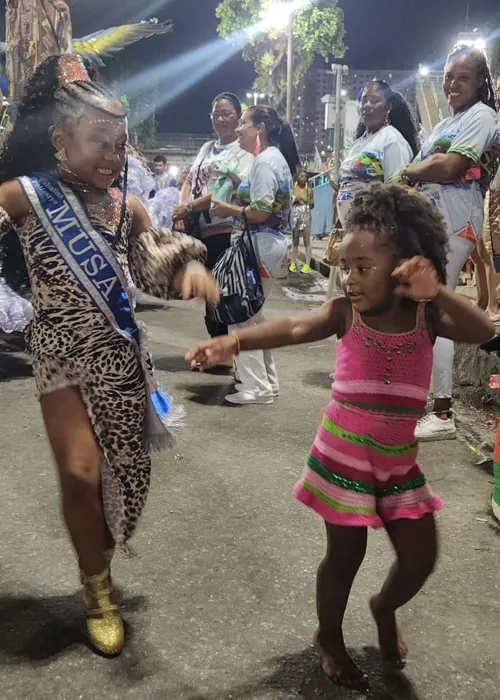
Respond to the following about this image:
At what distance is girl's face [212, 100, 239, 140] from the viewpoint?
17.5ft

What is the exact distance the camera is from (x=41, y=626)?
2.37 meters

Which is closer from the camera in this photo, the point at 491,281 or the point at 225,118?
the point at 225,118

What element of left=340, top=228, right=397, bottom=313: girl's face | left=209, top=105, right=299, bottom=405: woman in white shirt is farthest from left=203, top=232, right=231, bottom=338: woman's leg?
left=340, top=228, right=397, bottom=313: girl's face

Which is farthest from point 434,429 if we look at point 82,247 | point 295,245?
point 295,245

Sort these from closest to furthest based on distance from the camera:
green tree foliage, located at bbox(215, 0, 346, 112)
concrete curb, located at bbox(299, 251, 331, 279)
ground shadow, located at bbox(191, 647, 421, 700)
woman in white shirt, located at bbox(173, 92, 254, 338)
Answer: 1. ground shadow, located at bbox(191, 647, 421, 700)
2. woman in white shirt, located at bbox(173, 92, 254, 338)
3. concrete curb, located at bbox(299, 251, 331, 279)
4. green tree foliage, located at bbox(215, 0, 346, 112)

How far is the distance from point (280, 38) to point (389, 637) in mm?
28800

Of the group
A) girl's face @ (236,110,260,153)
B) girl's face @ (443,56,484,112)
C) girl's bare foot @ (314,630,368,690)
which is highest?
girl's face @ (443,56,484,112)

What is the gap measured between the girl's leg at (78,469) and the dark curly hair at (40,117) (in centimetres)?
63

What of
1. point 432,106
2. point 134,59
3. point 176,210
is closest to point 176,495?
point 176,210

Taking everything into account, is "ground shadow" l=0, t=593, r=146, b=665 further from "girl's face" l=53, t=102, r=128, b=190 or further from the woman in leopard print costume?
"girl's face" l=53, t=102, r=128, b=190

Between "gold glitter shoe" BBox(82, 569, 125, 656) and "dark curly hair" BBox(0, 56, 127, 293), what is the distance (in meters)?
1.21

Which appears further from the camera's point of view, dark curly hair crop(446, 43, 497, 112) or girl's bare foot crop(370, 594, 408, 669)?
dark curly hair crop(446, 43, 497, 112)

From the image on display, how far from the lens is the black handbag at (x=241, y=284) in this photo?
478 centimetres

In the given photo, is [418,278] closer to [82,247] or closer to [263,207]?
[82,247]
